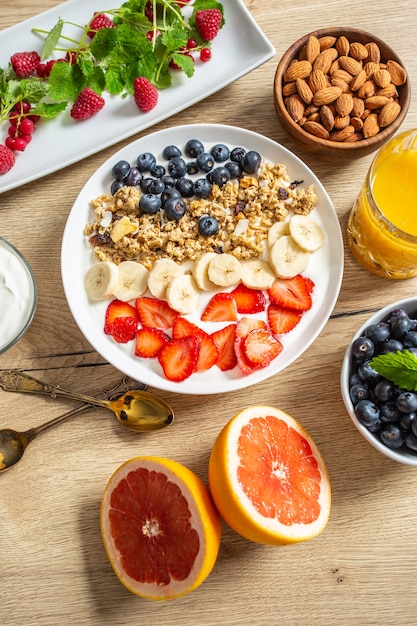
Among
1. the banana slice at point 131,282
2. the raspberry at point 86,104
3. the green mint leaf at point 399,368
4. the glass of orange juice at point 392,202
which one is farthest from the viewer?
the raspberry at point 86,104

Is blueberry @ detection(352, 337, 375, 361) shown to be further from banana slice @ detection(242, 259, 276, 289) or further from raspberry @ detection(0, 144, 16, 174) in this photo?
raspberry @ detection(0, 144, 16, 174)

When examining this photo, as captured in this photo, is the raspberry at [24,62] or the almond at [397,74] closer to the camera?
the almond at [397,74]

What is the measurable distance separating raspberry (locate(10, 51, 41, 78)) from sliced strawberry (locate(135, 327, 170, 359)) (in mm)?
779

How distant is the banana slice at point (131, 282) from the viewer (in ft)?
4.95

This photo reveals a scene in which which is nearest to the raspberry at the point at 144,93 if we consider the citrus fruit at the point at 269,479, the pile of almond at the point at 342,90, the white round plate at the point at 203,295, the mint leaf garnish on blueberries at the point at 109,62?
the mint leaf garnish on blueberries at the point at 109,62

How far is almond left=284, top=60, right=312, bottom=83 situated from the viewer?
1.53 m

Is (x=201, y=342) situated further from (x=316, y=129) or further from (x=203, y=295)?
(x=316, y=129)

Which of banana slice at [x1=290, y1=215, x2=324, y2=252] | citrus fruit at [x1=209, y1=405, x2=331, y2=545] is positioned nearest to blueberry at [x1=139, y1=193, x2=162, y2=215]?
banana slice at [x1=290, y1=215, x2=324, y2=252]

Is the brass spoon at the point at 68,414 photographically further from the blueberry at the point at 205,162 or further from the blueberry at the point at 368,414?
the blueberry at the point at 205,162

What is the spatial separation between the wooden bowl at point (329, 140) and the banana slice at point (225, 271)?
34cm

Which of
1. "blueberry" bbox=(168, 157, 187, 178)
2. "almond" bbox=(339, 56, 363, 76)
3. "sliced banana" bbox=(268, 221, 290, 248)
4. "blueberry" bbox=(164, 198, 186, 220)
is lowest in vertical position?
"sliced banana" bbox=(268, 221, 290, 248)

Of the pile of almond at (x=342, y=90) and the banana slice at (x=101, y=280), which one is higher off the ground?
the pile of almond at (x=342, y=90)

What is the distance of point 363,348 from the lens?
1.36 m

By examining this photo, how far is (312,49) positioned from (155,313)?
75cm
